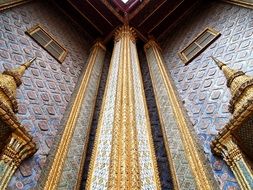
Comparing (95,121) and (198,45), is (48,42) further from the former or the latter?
(198,45)

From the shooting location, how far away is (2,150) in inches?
105

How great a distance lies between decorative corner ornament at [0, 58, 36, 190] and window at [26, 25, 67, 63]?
1888 millimetres

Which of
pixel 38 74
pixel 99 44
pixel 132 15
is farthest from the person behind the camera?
pixel 132 15

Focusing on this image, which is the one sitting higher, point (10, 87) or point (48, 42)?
point (48, 42)

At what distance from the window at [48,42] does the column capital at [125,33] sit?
137 centimetres

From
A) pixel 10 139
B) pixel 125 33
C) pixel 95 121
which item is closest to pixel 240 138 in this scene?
pixel 95 121

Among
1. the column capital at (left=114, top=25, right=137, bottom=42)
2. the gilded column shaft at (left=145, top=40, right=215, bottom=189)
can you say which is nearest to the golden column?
the gilded column shaft at (left=145, top=40, right=215, bottom=189)

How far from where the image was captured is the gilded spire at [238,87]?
3.01 meters

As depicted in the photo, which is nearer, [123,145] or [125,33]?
[123,145]

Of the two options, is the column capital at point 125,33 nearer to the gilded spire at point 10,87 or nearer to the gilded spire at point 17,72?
the gilded spire at point 17,72

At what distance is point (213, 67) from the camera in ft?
14.0

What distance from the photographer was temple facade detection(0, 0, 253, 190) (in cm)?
258

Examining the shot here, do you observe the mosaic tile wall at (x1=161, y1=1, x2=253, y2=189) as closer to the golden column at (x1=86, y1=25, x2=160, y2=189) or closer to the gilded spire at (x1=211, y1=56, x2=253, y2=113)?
the gilded spire at (x1=211, y1=56, x2=253, y2=113)

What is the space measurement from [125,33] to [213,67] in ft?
8.29
